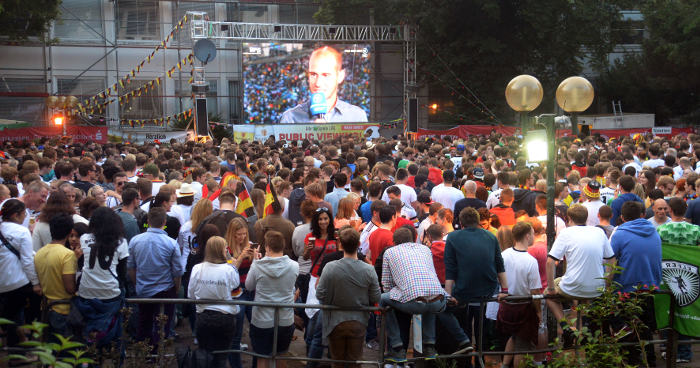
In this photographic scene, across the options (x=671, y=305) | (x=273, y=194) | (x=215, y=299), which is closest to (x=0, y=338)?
(x=215, y=299)

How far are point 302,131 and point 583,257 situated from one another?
73.8ft

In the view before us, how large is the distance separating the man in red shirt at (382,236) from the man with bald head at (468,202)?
64.3 inches

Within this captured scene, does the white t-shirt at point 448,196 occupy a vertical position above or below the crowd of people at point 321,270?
above

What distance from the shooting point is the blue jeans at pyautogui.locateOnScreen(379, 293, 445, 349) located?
6.38 metres

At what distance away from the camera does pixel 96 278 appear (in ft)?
21.5

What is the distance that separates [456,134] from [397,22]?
777cm

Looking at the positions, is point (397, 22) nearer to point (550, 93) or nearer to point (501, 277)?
point (550, 93)

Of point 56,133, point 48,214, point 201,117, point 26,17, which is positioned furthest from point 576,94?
point 26,17

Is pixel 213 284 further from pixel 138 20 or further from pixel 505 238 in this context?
pixel 138 20

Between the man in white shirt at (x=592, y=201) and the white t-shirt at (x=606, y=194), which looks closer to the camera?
the man in white shirt at (x=592, y=201)

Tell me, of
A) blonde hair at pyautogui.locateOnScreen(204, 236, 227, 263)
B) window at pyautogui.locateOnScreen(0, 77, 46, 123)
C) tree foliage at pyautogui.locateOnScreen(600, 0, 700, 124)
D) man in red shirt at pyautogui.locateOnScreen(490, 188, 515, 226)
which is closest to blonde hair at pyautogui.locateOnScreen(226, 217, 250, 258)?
blonde hair at pyautogui.locateOnScreen(204, 236, 227, 263)

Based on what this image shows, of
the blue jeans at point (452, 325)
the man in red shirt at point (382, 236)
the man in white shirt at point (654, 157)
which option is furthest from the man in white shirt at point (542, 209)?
the man in white shirt at point (654, 157)

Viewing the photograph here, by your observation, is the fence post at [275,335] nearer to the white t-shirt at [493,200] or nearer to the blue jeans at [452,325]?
the blue jeans at [452,325]

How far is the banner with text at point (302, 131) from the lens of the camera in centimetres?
2673
